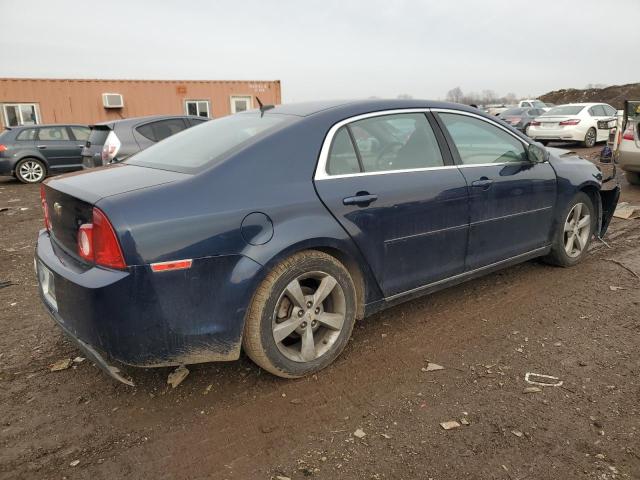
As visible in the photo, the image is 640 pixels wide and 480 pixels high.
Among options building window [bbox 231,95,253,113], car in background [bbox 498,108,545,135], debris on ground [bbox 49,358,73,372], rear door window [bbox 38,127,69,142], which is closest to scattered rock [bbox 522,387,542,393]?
debris on ground [bbox 49,358,73,372]

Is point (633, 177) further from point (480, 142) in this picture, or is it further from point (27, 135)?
point (27, 135)

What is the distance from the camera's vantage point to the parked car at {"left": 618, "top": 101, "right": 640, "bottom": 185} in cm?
772

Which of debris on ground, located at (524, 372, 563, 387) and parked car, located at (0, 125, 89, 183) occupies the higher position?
parked car, located at (0, 125, 89, 183)

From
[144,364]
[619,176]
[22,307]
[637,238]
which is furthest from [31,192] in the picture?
[619,176]

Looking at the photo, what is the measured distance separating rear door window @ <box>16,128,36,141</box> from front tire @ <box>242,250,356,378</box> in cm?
1176

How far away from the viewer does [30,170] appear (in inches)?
468

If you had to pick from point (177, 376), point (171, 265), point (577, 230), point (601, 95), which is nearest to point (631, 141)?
point (577, 230)

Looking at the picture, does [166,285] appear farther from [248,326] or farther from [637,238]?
[637,238]

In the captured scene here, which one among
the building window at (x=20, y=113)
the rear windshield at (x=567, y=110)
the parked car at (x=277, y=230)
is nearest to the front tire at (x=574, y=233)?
the parked car at (x=277, y=230)

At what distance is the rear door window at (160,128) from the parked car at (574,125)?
11343 millimetres

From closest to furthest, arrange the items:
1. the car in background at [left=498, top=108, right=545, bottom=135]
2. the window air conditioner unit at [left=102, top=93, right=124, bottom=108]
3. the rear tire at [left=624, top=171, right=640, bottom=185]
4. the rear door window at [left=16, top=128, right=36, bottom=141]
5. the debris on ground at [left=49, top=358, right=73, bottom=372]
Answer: the debris on ground at [left=49, top=358, right=73, bottom=372]
the rear tire at [left=624, top=171, right=640, bottom=185]
the rear door window at [left=16, top=128, right=36, bottom=141]
the window air conditioner unit at [left=102, top=93, right=124, bottom=108]
the car in background at [left=498, top=108, right=545, bottom=135]

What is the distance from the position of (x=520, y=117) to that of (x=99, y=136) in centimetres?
1639

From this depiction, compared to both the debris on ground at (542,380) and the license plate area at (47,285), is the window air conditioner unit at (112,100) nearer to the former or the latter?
the license plate area at (47,285)

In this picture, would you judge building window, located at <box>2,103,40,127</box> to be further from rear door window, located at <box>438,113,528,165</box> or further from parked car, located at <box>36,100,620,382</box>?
rear door window, located at <box>438,113,528,165</box>
